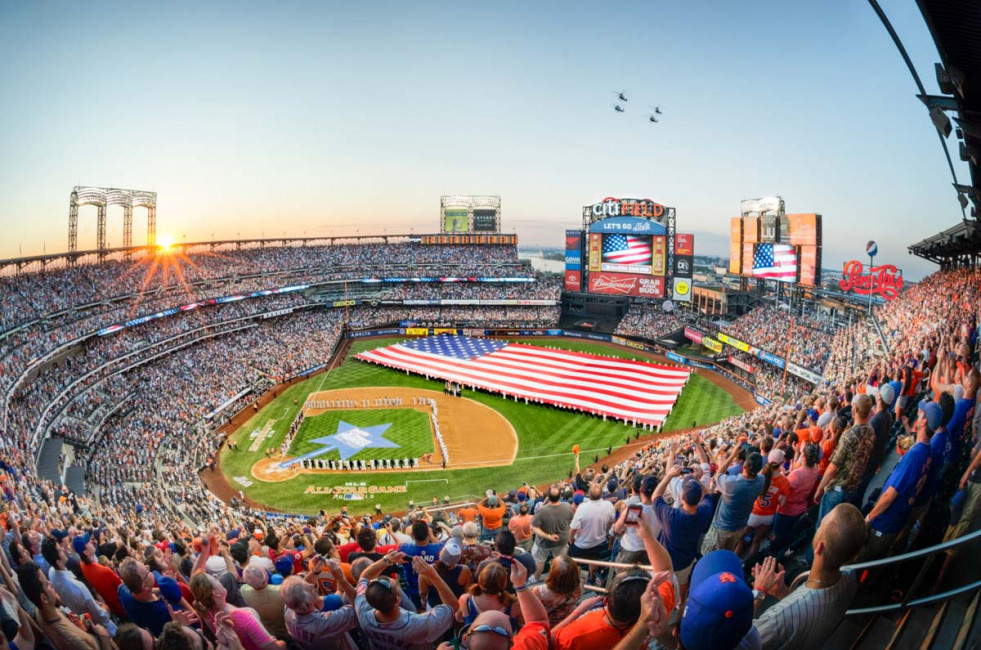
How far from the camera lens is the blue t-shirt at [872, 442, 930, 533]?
514cm

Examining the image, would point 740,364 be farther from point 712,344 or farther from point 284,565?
point 284,565

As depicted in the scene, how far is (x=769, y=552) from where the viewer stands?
23.2 feet

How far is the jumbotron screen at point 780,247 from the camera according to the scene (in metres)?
46.1

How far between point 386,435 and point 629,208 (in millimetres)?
36337

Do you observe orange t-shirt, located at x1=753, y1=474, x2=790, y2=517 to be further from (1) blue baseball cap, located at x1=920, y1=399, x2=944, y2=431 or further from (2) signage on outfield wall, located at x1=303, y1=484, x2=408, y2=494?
(2) signage on outfield wall, located at x1=303, y1=484, x2=408, y2=494

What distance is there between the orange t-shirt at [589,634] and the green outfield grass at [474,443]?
21565 millimetres

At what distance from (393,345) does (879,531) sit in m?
50.0

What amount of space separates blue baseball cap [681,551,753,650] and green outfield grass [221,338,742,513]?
867 inches

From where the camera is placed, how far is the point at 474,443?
30.9 metres

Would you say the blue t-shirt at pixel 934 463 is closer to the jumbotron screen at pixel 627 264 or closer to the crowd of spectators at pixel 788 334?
the crowd of spectators at pixel 788 334

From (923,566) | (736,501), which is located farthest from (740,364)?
(923,566)

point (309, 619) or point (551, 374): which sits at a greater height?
point (309, 619)

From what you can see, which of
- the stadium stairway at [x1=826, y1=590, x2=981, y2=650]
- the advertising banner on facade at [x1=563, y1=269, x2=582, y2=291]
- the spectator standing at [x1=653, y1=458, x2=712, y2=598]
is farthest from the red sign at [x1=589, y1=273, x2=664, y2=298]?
the stadium stairway at [x1=826, y1=590, x2=981, y2=650]

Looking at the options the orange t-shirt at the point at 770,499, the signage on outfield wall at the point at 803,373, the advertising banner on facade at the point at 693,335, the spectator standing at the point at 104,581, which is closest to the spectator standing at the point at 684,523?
the orange t-shirt at the point at 770,499
